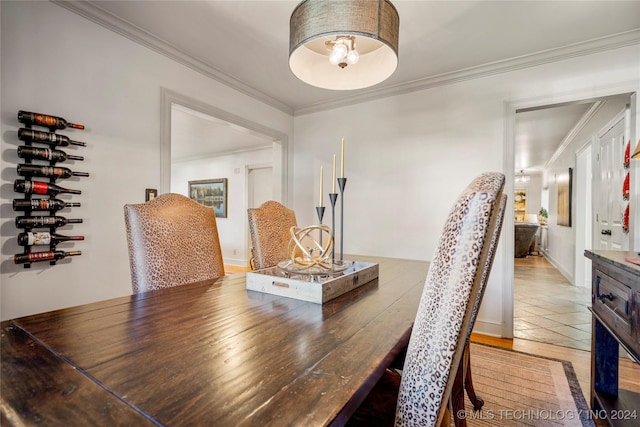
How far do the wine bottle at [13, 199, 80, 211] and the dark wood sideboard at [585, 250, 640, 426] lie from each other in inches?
111

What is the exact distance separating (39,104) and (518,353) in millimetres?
3664

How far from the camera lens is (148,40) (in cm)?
225

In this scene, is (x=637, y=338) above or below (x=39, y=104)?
below

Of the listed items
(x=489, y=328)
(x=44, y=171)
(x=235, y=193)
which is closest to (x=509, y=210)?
(x=489, y=328)

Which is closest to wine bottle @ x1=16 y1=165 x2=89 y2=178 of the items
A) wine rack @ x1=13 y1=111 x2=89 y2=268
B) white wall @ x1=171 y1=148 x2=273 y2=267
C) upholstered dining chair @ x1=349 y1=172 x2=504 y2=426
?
wine rack @ x1=13 y1=111 x2=89 y2=268

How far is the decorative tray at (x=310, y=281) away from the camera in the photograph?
3.27 feet

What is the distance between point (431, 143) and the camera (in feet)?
9.69

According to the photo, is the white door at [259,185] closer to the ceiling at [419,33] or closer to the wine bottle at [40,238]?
the ceiling at [419,33]

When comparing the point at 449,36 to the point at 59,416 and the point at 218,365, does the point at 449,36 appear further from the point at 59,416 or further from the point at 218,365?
the point at 59,416

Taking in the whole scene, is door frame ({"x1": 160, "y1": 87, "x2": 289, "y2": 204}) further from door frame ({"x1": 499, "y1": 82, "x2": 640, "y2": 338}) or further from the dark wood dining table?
door frame ({"x1": 499, "y1": 82, "x2": 640, "y2": 338})

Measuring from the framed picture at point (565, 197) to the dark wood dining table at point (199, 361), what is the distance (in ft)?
17.3

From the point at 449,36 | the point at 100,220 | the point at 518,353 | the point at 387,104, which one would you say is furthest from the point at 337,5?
the point at 518,353

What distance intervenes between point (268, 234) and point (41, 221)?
130 centimetres

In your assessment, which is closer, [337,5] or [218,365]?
[218,365]
